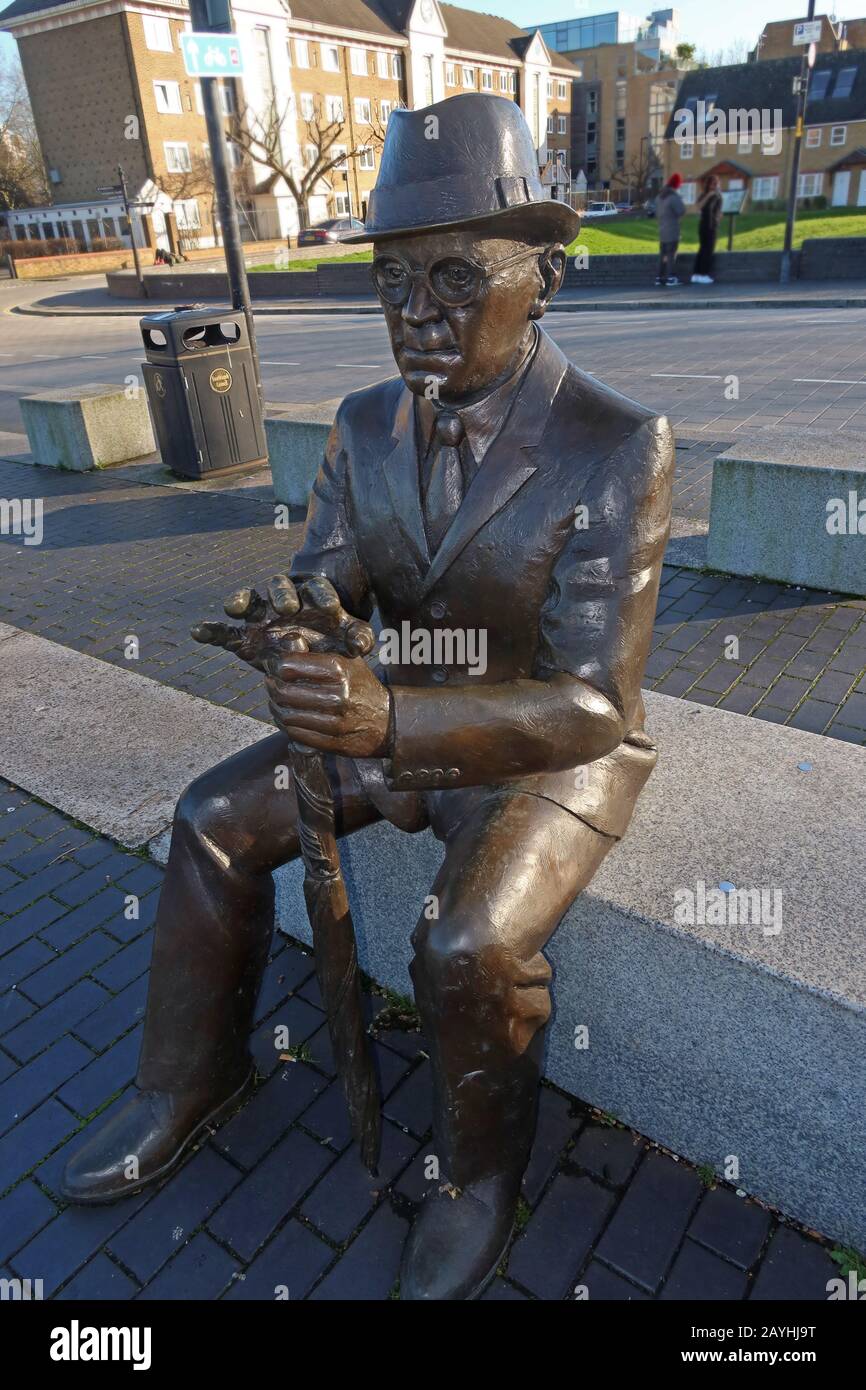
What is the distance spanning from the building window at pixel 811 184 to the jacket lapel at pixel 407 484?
55.3 meters

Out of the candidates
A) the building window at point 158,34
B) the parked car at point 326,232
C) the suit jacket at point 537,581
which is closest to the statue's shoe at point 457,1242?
the suit jacket at point 537,581

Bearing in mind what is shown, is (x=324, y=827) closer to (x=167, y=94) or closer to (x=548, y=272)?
(x=548, y=272)

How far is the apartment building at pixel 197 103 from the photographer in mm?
42938

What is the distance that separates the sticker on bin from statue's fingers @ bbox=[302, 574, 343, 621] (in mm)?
7813

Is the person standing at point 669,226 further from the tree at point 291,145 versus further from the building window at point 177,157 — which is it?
the building window at point 177,157

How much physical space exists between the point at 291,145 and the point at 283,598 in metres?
54.5

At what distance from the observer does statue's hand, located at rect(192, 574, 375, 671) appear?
6.43 feet

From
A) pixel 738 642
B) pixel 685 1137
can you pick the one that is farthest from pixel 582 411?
pixel 738 642

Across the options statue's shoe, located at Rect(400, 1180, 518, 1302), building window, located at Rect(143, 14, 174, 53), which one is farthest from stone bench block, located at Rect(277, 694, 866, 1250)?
building window, located at Rect(143, 14, 174, 53)

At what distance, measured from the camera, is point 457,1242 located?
2.25 metres

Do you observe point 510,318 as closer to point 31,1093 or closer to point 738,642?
point 31,1093

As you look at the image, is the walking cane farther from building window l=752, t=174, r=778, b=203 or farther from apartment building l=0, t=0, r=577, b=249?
building window l=752, t=174, r=778, b=203
